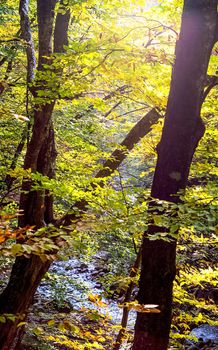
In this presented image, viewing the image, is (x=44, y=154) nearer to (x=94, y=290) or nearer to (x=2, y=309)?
(x=2, y=309)

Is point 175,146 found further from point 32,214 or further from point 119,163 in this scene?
point 32,214

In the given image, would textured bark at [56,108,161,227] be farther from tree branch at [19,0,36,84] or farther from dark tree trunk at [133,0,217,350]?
dark tree trunk at [133,0,217,350]

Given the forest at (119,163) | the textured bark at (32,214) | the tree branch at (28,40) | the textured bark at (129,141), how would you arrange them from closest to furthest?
the forest at (119,163), the textured bark at (32,214), the textured bark at (129,141), the tree branch at (28,40)

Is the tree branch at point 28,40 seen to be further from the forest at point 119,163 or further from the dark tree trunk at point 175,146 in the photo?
the dark tree trunk at point 175,146

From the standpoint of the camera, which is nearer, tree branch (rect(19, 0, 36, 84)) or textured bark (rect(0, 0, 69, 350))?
textured bark (rect(0, 0, 69, 350))

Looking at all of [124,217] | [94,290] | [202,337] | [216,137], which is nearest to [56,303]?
[94,290]

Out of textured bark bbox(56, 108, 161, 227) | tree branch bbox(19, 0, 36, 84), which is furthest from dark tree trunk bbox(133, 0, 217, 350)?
tree branch bbox(19, 0, 36, 84)

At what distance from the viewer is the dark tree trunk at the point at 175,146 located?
295 cm

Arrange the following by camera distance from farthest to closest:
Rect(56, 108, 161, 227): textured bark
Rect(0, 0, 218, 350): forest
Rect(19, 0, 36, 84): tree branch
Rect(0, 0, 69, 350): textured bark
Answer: Rect(19, 0, 36, 84): tree branch, Rect(56, 108, 161, 227): textured bark, Rect(0, 0, 69, 350): textured bark, Rect(0, 0, 218, 350): forest

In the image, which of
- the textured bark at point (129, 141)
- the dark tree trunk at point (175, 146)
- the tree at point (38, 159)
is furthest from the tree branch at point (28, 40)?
the dark tree trunk at point (175, 146)

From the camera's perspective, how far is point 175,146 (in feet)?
10.1

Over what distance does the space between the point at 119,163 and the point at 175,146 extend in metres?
2.95

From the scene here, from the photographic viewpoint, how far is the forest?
2.85 meters

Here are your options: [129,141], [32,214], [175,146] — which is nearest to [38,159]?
[32,214]
